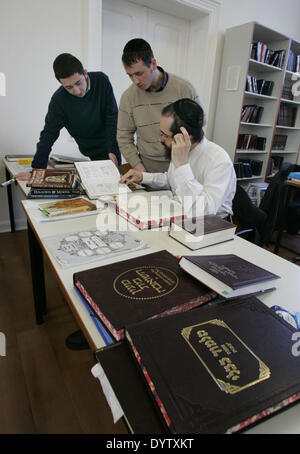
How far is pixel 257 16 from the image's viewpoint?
3658 mm

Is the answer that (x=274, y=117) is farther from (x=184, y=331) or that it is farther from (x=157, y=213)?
(x=184, y=331)

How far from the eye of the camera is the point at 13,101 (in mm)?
2479

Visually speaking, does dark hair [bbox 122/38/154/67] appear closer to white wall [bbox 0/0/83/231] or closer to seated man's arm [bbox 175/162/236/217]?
seated man's arm [bbox 175/162/236/217]

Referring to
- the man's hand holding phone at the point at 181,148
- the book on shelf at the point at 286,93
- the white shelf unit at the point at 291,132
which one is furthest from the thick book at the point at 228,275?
the book on shelf at the point at 286,93

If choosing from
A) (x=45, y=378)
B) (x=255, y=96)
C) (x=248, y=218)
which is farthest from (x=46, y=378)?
(x=255, y=96)

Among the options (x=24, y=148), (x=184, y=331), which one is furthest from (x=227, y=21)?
(x=184, y=331)

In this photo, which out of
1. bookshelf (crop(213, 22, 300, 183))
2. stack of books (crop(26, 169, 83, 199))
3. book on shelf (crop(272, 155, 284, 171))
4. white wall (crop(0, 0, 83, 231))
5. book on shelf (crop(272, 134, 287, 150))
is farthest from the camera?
book on shelf (crop(272, 155, 284, 171))

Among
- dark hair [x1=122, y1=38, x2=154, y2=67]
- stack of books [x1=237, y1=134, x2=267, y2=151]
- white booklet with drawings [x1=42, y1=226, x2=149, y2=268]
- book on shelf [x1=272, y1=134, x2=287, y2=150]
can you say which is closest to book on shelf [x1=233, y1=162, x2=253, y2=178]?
stack of books [x1=237, y1=134, x2=267, y2=151]

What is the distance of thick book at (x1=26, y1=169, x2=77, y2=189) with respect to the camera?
1368 mm

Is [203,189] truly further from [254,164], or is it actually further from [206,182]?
[254,164]

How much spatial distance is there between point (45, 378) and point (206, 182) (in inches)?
45.0

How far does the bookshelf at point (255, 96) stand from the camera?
3332mm

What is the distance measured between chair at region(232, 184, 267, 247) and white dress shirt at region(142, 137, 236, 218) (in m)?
0.16
